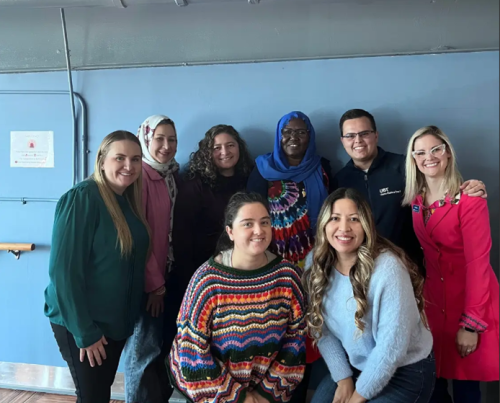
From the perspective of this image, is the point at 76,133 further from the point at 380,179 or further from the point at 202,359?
the point at 380,179

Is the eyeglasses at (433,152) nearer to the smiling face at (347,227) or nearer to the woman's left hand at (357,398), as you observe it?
the smiling face at (347,227)

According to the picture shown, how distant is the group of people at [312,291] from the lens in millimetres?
1365

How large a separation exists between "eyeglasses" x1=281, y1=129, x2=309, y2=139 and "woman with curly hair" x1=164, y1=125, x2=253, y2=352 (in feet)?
0.81

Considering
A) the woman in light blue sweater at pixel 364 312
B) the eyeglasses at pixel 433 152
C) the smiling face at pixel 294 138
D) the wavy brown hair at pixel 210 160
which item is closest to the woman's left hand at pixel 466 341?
the woman in light blue sweater at pixel 364 312

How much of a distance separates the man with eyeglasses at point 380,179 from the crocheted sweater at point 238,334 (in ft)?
1.97

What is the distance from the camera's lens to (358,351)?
1406 millimetres

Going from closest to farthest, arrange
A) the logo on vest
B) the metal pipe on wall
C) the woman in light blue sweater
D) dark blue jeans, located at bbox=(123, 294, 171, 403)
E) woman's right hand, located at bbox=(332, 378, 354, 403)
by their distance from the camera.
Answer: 1. the woman in light blue sweater
2. woman's right hand, located at bbox=(332, 378, 354, 403)
3. the logo on vest
4. dark blue jeans, located at bbox=(123, 294, 171, 403)
5. the metal pipe on wall

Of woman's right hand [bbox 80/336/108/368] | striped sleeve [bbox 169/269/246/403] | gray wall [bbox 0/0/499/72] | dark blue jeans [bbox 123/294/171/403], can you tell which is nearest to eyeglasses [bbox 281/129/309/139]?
gray wall [bbox 0/0/499/72]

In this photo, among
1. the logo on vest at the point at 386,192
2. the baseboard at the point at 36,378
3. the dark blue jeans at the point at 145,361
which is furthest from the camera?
the baseboard at the point at 36,378

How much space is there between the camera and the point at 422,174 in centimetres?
164

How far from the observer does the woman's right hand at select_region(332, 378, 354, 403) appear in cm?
142

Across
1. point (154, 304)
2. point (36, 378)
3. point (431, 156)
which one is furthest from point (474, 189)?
point (36, 378)

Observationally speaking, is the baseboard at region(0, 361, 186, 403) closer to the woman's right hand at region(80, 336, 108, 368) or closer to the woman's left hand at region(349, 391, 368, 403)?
the woman's right hand at region(80, 336, 108, 368)

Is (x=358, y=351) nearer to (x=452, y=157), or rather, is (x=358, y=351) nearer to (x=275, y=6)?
(x=452, y=157)
